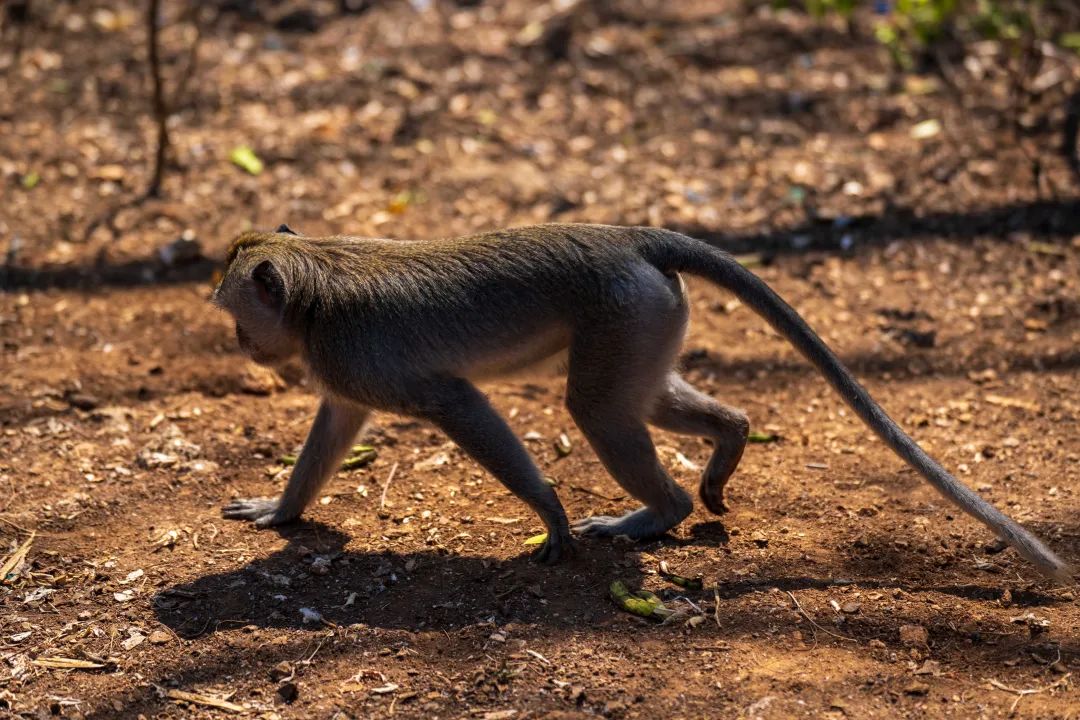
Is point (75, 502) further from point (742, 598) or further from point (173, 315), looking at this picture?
point (742, 598)

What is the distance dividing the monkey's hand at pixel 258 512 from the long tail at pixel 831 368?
2.12 m

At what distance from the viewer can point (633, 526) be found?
5.51 meters

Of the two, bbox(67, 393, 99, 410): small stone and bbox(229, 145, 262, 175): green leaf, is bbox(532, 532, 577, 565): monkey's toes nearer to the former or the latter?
bbox(67, 393, 99, 410): small stone

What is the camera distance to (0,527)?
5.55 metres

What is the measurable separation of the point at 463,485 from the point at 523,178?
11.2 feet

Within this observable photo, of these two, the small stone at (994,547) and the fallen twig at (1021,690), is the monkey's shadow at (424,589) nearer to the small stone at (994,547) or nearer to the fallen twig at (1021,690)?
the small stone at (994,547)

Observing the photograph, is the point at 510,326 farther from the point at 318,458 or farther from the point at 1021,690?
the point at 1021,690

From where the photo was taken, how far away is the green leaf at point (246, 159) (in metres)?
8.91

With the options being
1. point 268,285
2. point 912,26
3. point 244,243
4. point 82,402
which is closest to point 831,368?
point 268,285

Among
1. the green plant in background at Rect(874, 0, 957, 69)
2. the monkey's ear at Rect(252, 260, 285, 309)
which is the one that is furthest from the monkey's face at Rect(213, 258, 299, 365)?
the green plant in background at Rect(874, 0, 957, 69)

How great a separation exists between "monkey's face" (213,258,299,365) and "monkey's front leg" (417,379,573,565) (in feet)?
2.44

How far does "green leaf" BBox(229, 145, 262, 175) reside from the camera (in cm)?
891

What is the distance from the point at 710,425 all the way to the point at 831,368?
80 cm

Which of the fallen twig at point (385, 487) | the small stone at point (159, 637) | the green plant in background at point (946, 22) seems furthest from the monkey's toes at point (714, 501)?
the green plant in background at point (946, 22)
